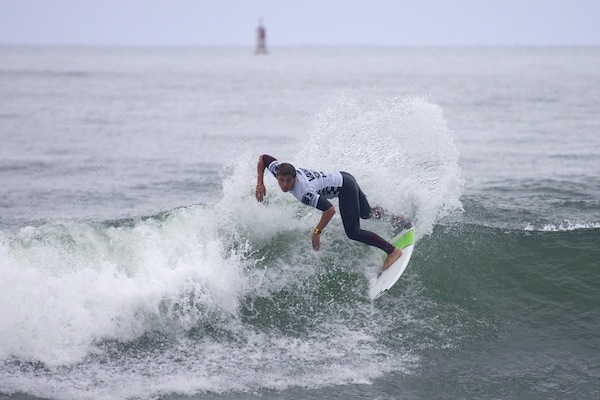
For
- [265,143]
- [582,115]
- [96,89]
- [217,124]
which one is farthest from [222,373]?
[96,89]

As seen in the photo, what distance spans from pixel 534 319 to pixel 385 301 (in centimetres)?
179

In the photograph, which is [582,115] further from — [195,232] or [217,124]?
[195,232]

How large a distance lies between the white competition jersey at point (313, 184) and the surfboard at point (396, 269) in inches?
45.0

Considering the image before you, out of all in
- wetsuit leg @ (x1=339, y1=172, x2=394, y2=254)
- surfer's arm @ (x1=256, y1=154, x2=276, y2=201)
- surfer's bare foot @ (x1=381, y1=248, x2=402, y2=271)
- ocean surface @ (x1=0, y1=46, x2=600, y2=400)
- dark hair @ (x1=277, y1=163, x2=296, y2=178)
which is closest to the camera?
ocean surface @ (x1=0, y1=46, x2=600, y2=400)

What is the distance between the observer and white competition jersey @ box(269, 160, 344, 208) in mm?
8508

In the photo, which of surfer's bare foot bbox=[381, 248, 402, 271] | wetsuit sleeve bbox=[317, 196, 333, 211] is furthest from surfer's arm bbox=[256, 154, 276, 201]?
surfer's bare foot bbox=[381, 248, 402, 271]

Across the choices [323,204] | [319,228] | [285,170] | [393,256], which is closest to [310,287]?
[393,256]

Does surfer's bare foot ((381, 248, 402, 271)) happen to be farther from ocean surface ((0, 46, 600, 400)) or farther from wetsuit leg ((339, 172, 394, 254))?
ocean surface ((0, 46, 600, 400))

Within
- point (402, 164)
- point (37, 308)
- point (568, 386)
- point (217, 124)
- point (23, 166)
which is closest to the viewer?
point (568, 386)

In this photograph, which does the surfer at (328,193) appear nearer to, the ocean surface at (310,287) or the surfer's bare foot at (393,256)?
the surfer's bare foot at (393,256)

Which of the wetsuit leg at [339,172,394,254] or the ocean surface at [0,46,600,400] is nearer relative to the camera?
the ocean surface at [0,46,600,400]

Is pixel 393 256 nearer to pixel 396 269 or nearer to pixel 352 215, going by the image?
pixel 396 269

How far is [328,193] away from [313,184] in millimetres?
336

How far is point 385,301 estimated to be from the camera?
909cm
